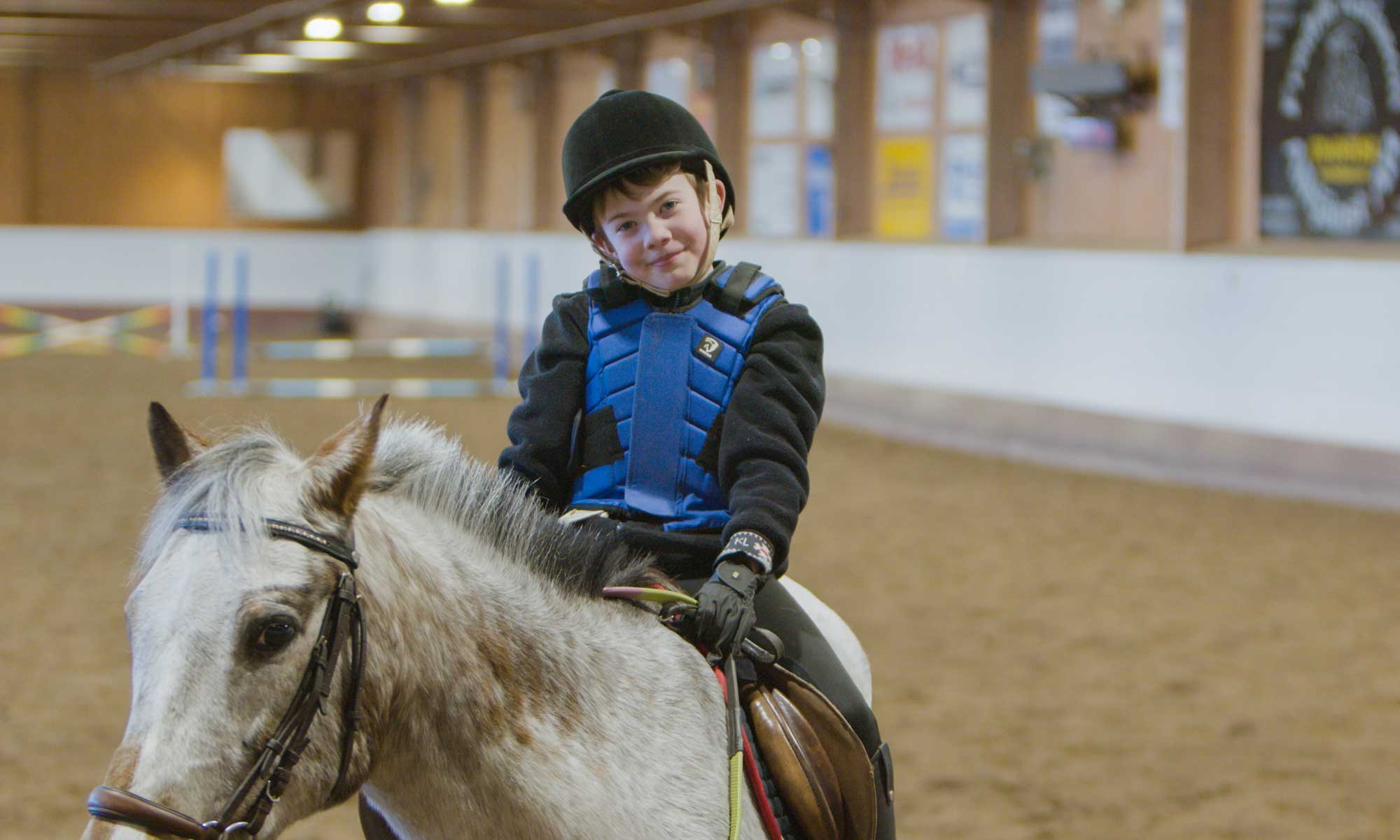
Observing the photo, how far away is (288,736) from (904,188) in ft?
35.5

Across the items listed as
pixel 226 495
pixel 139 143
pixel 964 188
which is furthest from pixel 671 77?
pixel 226 495

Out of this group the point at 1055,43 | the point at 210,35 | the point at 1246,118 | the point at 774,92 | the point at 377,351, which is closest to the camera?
the point at 1246,118

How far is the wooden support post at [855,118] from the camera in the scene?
12008 mm

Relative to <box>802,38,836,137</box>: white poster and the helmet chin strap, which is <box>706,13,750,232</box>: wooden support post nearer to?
<box>802,38,836,137</box>: white poster

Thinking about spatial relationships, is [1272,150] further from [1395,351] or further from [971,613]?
[971,613]

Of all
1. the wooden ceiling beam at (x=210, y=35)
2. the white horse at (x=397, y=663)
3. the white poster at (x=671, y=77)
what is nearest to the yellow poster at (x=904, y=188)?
the white poster at (x=671, y=77)

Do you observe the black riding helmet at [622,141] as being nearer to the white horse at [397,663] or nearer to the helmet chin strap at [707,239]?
the helmet chin strap at [707,239]

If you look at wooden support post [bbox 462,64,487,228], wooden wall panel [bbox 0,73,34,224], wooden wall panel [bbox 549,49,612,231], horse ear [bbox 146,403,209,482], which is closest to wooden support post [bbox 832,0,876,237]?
wooden wall panel [bbox 549,49,612,231]

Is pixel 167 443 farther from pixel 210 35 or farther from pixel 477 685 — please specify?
pixel 210 35

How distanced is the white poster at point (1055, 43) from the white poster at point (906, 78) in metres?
1.19

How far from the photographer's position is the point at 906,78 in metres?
11.6

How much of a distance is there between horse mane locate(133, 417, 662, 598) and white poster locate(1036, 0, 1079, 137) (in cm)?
863

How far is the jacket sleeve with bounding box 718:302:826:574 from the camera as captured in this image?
5.59 feet

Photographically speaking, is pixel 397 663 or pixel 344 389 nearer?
pixel 397 663
